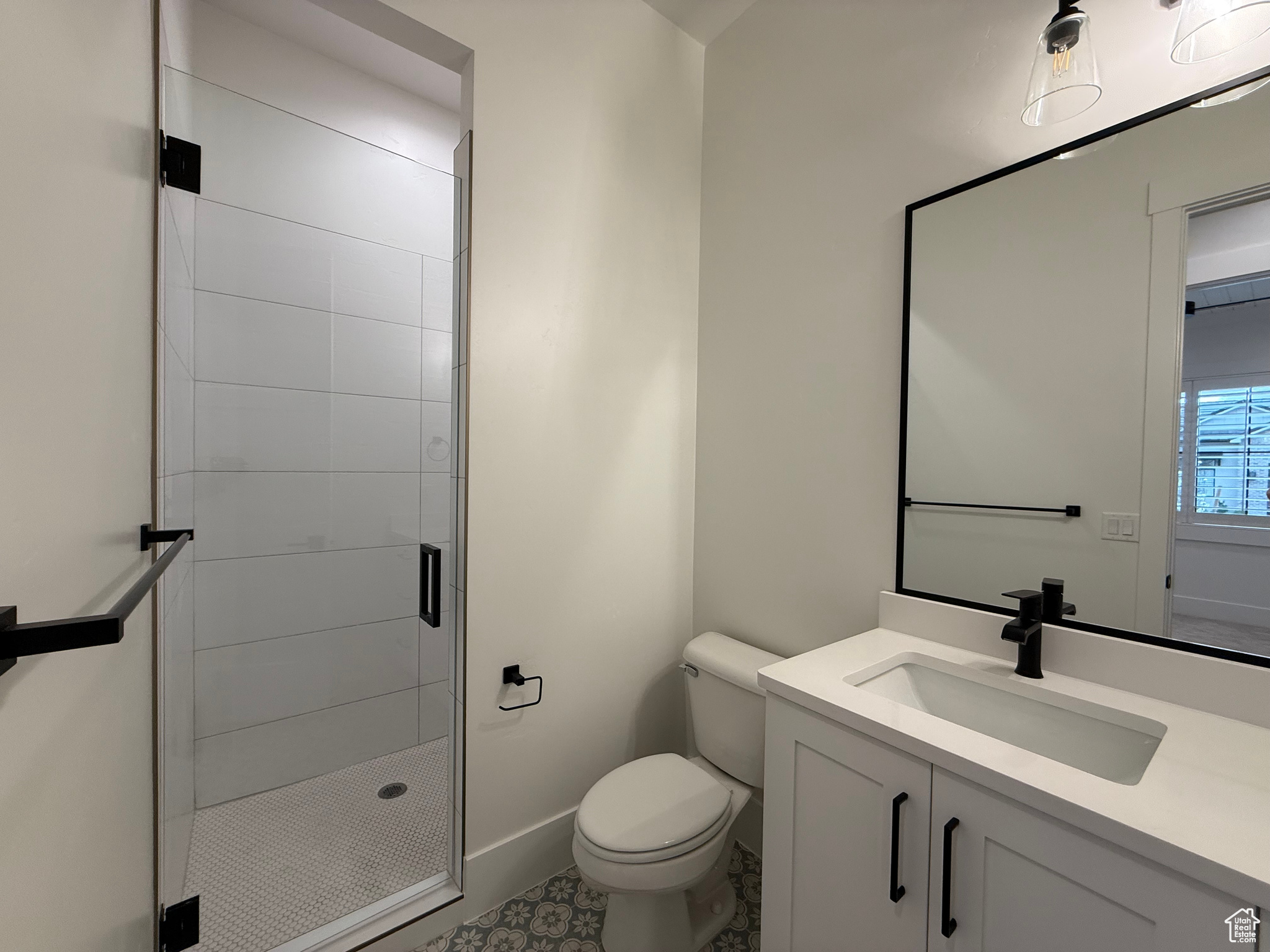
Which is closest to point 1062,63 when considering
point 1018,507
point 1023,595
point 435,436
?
point 1018,507

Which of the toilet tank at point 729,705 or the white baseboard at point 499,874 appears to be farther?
the toilet tank at point 729,705

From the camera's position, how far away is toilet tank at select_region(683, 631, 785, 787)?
4.98ft

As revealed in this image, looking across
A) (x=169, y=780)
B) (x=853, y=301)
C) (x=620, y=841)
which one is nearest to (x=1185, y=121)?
(x=853, y=301)

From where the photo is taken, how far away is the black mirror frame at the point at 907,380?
3.11 feet

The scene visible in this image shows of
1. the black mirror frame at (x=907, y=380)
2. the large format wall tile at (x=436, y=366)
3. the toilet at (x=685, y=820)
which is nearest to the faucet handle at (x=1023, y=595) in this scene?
the black mirror frame at (x=907, y=380)

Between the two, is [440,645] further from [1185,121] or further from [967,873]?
[1185,121]

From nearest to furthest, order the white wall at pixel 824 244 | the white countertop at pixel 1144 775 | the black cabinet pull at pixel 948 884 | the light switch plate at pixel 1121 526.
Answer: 1. the white countertop at pixel 1144 775
2. the black cabinet pull at pixel 948 884
3. the light switch plate at pixel 1121 526
4. the white wall at pixel 824 244

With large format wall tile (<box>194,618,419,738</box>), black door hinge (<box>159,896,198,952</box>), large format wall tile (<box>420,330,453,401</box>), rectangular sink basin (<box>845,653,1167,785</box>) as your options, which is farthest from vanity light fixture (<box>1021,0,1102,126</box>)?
black door hinge (<box>159,896,198,952</box>)

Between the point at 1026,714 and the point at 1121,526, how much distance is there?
0.42 meters

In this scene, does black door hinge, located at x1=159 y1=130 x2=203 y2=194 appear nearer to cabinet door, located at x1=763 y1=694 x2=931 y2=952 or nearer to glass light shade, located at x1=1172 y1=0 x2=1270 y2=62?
cabinet door, located at x1=763 y1=694 x2=931 y2=952

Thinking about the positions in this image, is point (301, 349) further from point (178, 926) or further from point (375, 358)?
point (178, 926)

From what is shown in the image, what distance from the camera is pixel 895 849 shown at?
0.88 metres

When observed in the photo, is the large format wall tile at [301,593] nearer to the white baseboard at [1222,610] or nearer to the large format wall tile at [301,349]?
the large format wall tile at [301,349]

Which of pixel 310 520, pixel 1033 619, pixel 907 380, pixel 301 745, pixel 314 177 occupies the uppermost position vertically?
pixel 314 177
